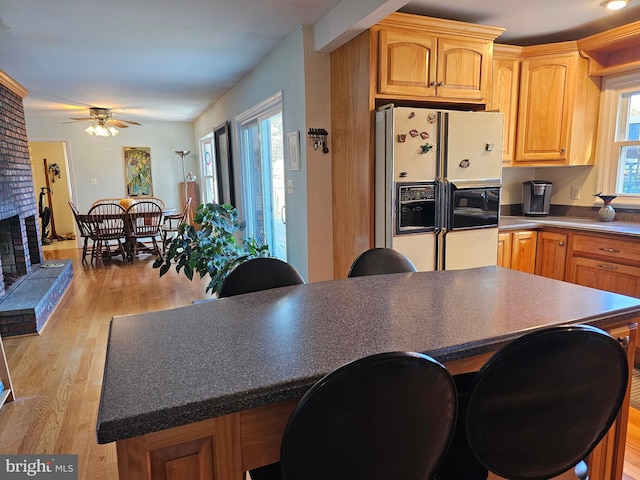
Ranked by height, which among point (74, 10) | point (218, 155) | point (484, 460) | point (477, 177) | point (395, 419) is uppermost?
point (74, 10)

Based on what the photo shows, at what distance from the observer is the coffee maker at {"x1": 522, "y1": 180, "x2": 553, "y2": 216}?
11.7 ft

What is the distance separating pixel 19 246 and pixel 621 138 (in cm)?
557

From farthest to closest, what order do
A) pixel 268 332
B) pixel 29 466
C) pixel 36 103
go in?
pixel 36 103, pixel 29 466, pixel 268 332

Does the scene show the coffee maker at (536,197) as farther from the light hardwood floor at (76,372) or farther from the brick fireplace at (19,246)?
the brick fireplace at (19,246)

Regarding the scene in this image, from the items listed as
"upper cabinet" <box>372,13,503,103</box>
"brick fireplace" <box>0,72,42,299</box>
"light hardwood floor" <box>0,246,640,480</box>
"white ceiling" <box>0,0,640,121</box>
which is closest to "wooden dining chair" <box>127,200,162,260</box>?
"light hardwood floor" <box>0,246,640,480</box>

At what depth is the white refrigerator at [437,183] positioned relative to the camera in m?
2.53

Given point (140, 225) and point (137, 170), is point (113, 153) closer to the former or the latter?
point (137, 170)

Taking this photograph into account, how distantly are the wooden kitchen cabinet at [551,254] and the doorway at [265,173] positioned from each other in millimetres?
2141

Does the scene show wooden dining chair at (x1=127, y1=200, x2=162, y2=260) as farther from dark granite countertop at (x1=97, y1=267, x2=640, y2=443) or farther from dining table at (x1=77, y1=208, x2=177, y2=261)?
dark granite countertop at (x1=97, y1=267, x2=640, y2=443)

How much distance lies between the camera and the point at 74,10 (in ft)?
8.24

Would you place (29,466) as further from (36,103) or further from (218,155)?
(36,103)

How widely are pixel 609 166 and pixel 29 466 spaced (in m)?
4.21

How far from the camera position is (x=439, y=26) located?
261cm

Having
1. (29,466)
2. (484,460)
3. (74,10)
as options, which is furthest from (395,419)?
(74,10)
